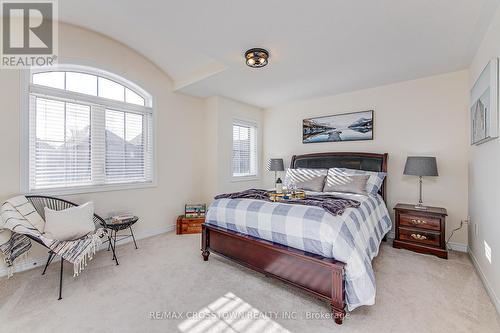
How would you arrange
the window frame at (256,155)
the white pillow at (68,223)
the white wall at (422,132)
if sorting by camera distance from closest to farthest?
the white pillow at (68,223)
the white wall at (422,132)
the window frame at (256,155)

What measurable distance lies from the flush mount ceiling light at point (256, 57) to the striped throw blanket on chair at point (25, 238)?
2672mm

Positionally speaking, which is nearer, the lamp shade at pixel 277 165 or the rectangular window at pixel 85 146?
the rectangular window at pixel 85 146

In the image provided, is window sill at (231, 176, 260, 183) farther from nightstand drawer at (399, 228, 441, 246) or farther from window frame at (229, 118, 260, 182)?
nightstand drawer at (399, 228, 441, 246)

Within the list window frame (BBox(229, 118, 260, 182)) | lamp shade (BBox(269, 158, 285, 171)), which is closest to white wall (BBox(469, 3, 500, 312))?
lamp shade (BBox(269, 158, 285, 171))

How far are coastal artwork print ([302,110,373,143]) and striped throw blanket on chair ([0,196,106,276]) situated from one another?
389 centimetres

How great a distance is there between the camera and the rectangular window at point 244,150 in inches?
190

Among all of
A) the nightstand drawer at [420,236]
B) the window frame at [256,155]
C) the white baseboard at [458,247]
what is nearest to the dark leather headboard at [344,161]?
the nightstand drawer at [420,236]

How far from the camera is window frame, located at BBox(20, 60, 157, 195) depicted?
2.59 meters

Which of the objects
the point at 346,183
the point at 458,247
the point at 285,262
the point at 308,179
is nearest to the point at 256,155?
the point at 308,179

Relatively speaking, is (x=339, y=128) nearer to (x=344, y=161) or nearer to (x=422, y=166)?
(x=344, y=161)

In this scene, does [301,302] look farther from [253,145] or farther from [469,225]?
[253,145]

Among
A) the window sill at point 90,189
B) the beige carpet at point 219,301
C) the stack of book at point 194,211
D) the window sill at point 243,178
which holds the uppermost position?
the window sill at point 243,178

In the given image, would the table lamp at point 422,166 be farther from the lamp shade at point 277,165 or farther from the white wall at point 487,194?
the lamp shade at point 277,165

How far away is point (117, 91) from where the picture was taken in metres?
3.47
